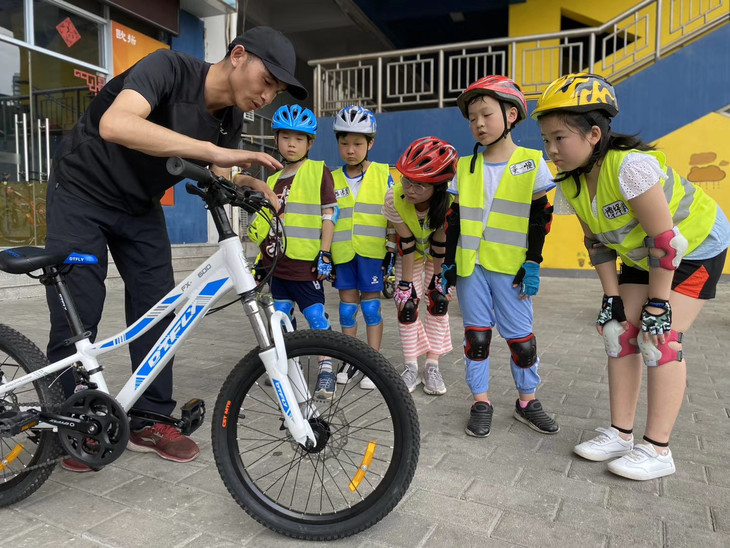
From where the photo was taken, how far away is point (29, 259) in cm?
209

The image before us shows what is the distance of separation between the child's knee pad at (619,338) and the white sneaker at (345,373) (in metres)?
1.34

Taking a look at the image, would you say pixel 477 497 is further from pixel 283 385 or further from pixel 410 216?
pixel 410 216

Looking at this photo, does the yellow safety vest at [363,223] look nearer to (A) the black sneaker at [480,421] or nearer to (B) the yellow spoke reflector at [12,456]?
(A) the black sneaker at [480,421]

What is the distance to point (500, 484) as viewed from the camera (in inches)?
92.7

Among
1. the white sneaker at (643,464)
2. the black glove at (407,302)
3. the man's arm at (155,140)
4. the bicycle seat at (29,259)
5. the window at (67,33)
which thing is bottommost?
the white sneaker at (643,464)

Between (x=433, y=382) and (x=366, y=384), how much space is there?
6.07ft

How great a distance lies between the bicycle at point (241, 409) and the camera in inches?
74.9

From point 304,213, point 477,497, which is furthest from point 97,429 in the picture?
point 304,213

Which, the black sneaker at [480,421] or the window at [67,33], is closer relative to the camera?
the black sneaker at [480,421]

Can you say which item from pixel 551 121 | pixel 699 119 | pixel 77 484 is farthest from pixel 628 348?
pixel 699 119

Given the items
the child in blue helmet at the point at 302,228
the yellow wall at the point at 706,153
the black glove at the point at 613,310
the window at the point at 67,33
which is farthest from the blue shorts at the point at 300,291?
the yellow wall at the point at 706,153

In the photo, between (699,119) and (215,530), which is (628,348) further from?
(699,119)

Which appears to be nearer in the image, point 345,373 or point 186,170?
point 186,170

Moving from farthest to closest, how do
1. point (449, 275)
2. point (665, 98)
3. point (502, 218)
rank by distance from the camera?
1. point (665, 98)
2. point (449, 275)
3. point (502, 218)
